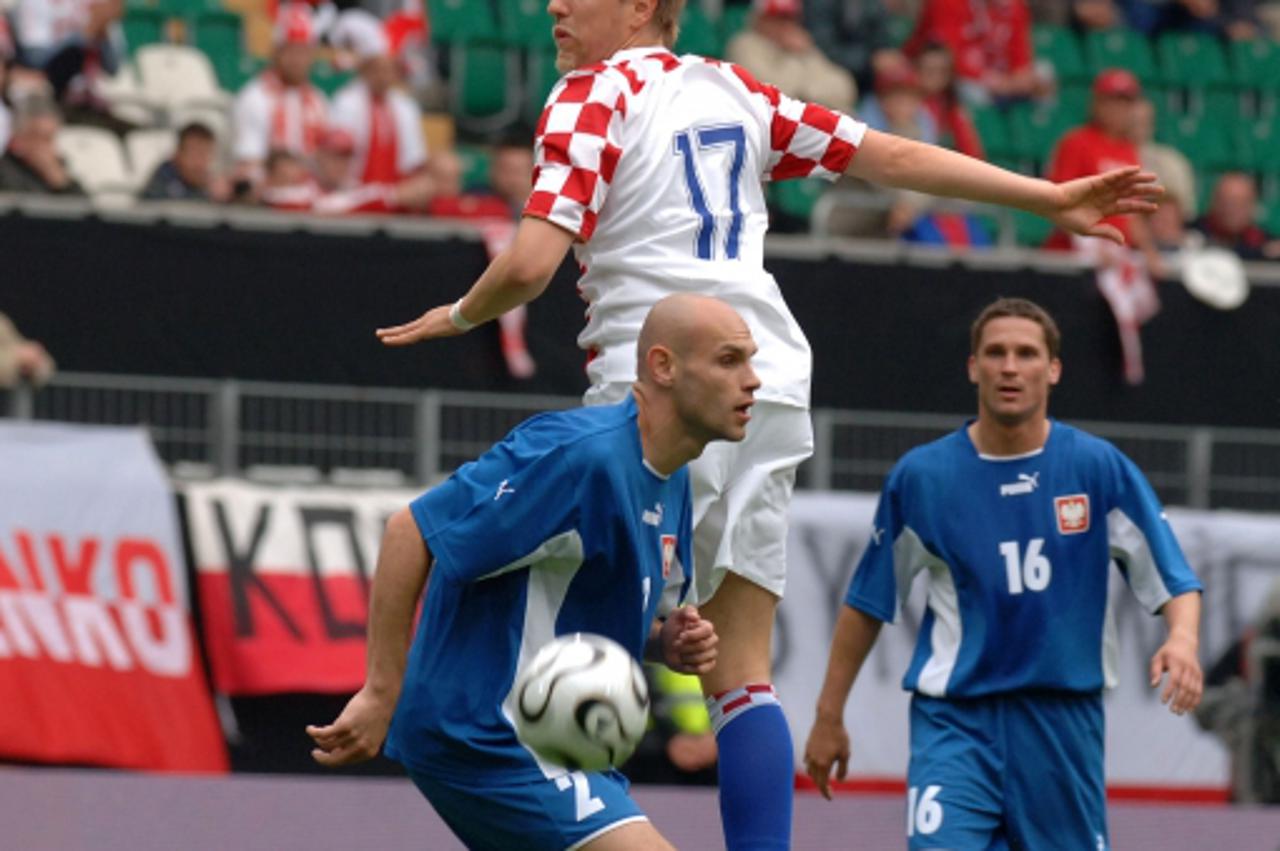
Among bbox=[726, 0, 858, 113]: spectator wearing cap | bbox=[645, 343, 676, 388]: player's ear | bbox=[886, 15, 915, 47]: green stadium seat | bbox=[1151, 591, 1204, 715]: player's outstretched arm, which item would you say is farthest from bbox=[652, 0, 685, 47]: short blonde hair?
bbox=[886, 15, 915, 47]: green stadium seat

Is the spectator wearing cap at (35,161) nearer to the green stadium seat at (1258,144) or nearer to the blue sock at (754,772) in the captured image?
the blue sock at (754,772)

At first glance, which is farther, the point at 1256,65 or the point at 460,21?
the point at 1256,65

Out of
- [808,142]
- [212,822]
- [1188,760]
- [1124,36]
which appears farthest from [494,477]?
[1124,36]

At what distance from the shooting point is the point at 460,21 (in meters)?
16.5

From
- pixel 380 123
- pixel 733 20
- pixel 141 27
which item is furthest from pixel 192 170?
pixel 733 20

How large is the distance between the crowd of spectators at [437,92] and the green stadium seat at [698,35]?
189 millimetres

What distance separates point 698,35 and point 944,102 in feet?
5.25

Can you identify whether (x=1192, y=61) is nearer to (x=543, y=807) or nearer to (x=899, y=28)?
(x=899, y=28)

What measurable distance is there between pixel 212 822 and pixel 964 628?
11.2ft

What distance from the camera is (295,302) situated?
12773 mm

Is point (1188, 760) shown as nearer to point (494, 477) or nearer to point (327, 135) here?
point (327, 135)

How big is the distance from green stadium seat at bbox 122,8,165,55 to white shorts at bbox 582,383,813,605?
30.7ft

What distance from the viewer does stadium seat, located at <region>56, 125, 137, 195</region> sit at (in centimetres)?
1340

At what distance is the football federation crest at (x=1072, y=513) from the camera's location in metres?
7.72
